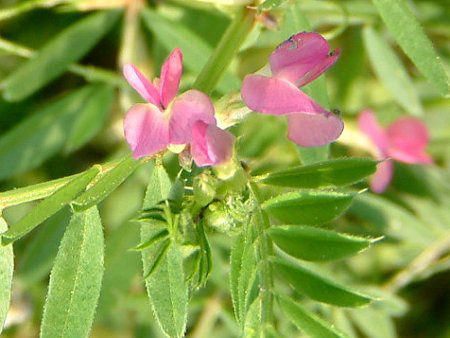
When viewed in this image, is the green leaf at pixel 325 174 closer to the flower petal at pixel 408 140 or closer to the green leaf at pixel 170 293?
the green leaf at pixel 170 293

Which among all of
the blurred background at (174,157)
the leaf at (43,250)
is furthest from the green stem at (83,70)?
the leaf at (43,250)

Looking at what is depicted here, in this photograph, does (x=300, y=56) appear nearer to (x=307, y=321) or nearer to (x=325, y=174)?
(x=325, y=174)

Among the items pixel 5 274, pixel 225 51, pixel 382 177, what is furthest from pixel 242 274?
pixel 382 177

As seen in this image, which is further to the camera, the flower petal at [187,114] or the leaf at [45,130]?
the leaf at [45,130]

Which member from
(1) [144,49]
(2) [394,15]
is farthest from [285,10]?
(1) [144,49]

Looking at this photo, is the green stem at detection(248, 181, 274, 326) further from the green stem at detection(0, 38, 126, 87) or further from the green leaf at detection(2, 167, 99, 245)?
the green stem at detection(0, 38, 126, 87)

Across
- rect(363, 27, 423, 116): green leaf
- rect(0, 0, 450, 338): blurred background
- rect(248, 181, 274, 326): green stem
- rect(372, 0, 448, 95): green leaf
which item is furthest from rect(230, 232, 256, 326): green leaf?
rect(363, 27, 423, 116): green leaf
